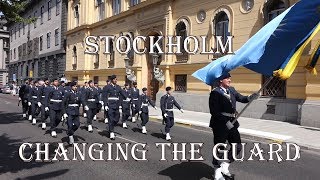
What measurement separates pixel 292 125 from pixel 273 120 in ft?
5.32

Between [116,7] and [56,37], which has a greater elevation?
[116,7]

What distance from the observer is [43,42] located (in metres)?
50.8

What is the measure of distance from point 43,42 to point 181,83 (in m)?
33.3

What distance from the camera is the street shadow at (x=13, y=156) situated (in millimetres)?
7723

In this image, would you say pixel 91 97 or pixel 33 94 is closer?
pixel 91 97

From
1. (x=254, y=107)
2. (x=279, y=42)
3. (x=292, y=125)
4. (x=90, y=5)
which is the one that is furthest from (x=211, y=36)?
(x=90, y=5)

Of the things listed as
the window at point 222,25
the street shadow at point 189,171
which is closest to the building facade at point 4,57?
the window at point 222,25

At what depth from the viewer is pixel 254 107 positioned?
1772 cm

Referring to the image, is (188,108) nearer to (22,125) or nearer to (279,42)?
(22,125)

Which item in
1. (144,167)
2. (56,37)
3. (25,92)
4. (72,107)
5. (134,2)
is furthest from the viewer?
(56,37)

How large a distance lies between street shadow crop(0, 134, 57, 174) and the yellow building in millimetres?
10713

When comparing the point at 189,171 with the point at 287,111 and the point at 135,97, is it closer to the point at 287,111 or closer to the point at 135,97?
the point at 135,97

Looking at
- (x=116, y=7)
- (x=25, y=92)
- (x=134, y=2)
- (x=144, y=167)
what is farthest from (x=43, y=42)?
(x=144, y=167)

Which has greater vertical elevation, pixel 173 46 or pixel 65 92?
pixel 173 46
